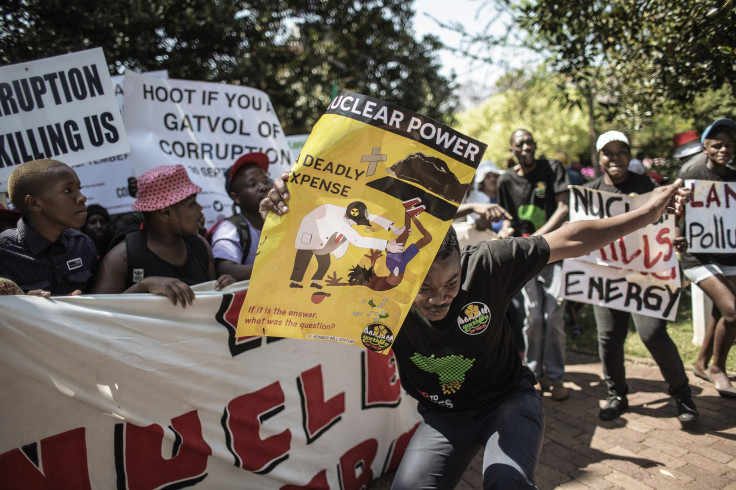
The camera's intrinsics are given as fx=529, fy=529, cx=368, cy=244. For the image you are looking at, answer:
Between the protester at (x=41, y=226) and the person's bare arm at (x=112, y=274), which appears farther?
the person's bare arm at (x=112, y=274)

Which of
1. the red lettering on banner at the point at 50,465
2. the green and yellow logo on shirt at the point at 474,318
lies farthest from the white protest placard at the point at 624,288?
the red lettering on banner at the point at 50,465

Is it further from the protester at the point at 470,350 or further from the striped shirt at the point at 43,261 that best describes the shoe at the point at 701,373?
the striped shirt at the point at 43,261

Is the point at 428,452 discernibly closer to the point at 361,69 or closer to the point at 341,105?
the point at 341,105

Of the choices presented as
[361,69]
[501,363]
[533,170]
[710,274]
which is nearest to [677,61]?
[533,170]

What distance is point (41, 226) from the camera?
285 centimetres

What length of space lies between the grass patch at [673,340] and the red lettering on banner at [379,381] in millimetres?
3084

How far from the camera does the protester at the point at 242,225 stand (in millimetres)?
3480

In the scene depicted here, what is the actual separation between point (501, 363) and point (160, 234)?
2104mm

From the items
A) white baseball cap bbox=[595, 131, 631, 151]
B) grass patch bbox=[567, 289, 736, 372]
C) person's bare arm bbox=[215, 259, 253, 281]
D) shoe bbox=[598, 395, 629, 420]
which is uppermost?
white baseball cap bbox=[595, 131, 631, 151]

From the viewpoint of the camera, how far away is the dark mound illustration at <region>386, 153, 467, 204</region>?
80.2 inches

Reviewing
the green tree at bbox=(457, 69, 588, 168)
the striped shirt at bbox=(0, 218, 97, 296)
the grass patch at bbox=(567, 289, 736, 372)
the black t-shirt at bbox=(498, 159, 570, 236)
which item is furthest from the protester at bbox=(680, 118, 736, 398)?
the green tree at bbox=(457, 69, 588, 168)

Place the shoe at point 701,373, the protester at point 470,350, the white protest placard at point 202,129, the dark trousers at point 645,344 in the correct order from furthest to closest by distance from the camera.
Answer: the white protest placard at point 202,129
the shoe at point 701,373
the dark trousers at point 645,344
the protester at point 470,350

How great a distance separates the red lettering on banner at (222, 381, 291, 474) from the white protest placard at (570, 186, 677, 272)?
8.82 ft

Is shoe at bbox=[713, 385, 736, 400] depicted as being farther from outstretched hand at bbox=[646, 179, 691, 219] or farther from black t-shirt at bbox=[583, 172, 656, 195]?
outstretched hand at bbox=[646, 179, 691, 219]
